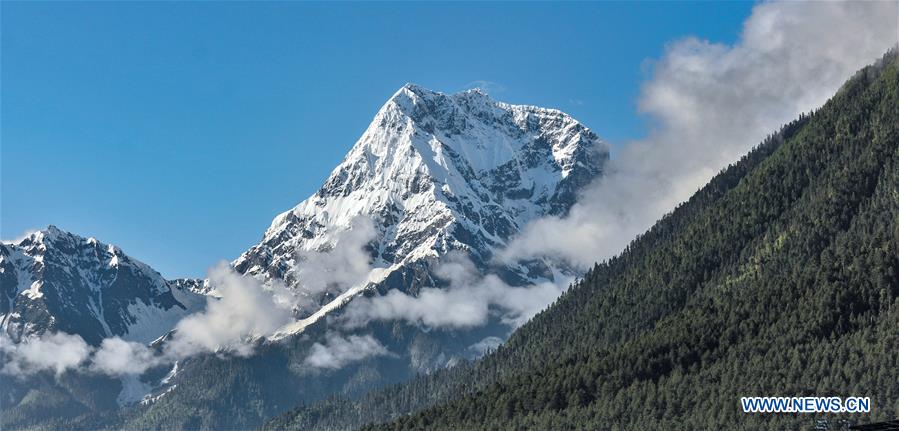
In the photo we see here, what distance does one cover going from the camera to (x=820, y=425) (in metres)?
167

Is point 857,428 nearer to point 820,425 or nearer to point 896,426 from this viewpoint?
point 896,426

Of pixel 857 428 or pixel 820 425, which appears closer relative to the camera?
pixel 857 428

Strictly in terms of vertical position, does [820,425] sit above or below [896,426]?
above

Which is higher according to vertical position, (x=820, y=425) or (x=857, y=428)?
(x=820, y=425)

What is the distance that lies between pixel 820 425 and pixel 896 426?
58.4 metres

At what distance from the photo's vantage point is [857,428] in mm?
114938

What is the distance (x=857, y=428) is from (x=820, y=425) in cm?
5417

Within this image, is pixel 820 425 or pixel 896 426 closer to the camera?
pixel 896 426

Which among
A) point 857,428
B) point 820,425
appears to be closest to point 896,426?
point 857,428

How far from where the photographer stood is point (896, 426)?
11031cm

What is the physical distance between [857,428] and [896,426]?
16.9 feet
